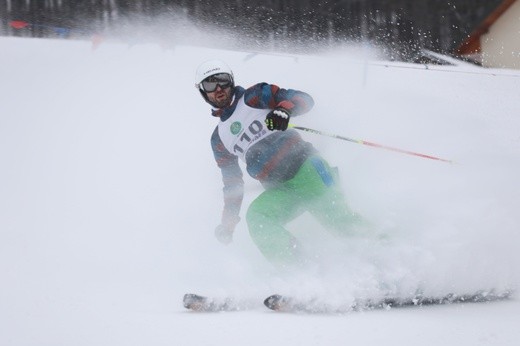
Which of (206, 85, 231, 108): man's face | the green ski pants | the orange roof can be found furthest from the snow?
the orange roof

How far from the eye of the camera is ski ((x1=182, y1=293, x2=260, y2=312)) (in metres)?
3.07

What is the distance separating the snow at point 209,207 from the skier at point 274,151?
9.9 inches

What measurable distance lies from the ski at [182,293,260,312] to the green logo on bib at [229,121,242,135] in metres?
1.18

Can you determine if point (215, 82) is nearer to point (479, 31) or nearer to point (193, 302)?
point (193, 302)

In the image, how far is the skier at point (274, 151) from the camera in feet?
12.6

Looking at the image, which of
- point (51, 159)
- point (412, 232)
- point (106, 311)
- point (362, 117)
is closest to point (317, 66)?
point (362, 117)

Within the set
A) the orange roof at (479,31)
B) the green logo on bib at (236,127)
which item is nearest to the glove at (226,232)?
the green logo on bib at (236,127)

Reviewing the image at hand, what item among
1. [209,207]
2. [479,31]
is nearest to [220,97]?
[209,207]

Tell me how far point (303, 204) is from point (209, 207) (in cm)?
256

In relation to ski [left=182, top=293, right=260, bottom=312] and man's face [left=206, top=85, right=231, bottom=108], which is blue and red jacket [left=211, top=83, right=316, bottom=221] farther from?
ski [left=182, top=293, right=260, bottom=312]

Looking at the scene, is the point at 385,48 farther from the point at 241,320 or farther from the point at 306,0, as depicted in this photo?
the point at 241,320

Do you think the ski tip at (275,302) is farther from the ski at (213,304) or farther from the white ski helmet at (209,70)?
the white ski helmet at (209,70)

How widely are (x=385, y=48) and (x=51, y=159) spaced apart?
10526 millimetres

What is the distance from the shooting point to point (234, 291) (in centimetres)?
334
